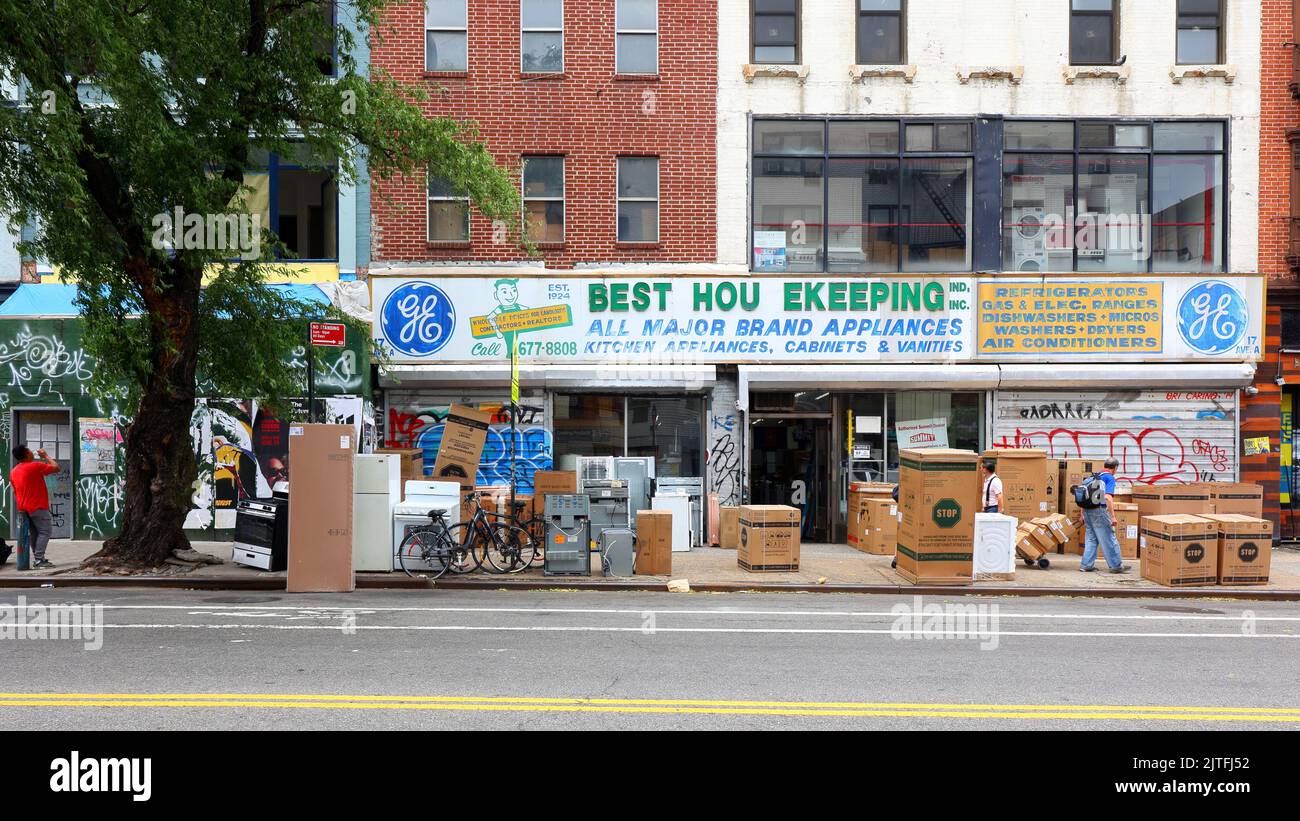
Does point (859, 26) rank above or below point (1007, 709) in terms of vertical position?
above

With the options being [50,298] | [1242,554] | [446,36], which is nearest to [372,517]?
[50,298]

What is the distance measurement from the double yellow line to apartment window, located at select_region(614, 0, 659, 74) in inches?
582

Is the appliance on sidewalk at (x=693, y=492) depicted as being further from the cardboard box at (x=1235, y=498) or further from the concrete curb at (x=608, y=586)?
the cardboard box at (x=1235, y=498)

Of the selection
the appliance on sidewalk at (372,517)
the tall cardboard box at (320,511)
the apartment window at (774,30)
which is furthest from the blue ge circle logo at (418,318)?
the apartment window at (774,30)

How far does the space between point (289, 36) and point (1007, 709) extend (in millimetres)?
12179

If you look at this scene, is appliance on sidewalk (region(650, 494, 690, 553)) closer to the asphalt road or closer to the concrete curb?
the concrete curb

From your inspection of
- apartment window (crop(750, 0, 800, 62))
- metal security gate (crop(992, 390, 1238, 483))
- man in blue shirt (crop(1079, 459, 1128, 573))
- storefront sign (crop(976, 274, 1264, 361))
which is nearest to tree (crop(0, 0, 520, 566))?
apartment window (crop(750, 0, 800, 62))

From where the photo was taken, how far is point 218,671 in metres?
8.04

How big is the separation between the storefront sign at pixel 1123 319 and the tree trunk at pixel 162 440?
1345 cm

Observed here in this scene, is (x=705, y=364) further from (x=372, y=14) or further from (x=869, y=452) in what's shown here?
(x=372, y=14)

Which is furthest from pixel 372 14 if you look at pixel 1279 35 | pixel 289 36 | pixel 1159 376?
pixel 1279 35

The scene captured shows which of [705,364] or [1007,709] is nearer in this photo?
[1007,709]

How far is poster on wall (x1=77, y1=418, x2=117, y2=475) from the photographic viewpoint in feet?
58.2

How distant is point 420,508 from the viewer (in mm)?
14500
